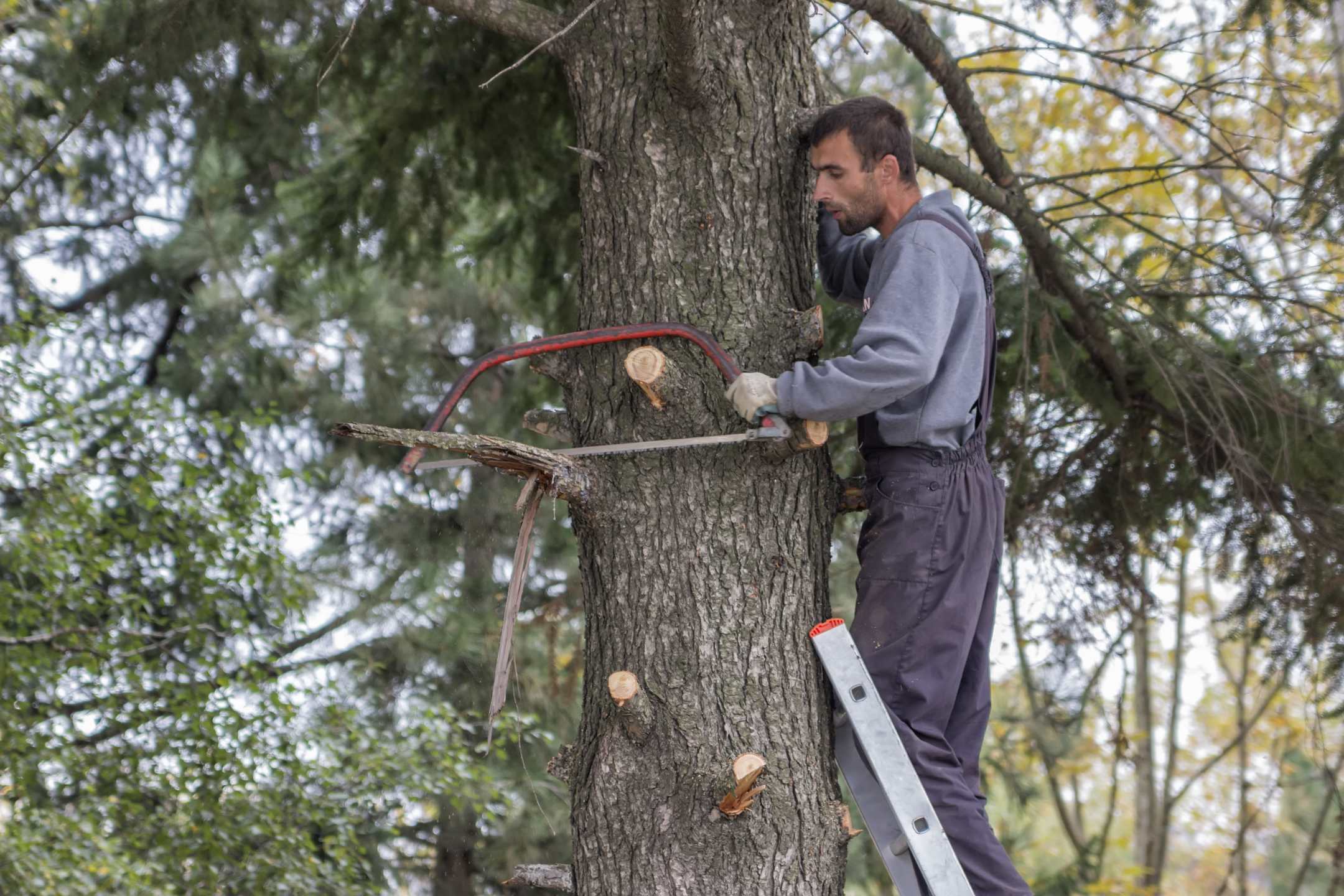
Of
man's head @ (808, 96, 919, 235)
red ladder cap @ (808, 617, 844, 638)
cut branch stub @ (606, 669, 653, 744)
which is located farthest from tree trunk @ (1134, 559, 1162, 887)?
cut branch stub @ (606, 669, 653, 744)

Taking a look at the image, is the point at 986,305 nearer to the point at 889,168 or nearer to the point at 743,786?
the point at 889,168

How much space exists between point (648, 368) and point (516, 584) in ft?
1.75

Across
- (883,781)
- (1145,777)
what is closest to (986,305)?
(883,781)

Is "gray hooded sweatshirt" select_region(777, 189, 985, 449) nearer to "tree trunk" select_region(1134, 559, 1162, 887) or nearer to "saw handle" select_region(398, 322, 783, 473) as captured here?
"saw handle" select_region(398, 322, 783, 473)

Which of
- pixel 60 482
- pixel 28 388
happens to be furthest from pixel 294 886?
pixel 28 388

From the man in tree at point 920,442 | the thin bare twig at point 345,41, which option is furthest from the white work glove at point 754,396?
the thin bare twig at point 345,41

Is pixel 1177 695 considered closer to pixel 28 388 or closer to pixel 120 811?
pixel 120 811

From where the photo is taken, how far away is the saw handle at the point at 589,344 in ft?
8.02

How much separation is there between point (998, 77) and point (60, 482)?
896 centimetres

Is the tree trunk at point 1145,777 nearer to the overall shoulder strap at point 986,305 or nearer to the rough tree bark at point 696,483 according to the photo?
the overall shoulder strap at point 986,305

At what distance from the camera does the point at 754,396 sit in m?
2.34

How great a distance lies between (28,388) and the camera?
4789mm

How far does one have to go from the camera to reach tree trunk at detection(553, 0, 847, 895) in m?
2.30

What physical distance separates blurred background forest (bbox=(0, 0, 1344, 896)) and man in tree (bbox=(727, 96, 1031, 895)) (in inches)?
10.5
